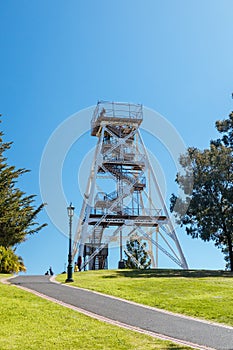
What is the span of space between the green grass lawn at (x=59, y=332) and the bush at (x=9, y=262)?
15.3 meters

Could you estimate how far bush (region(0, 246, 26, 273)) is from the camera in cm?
2580

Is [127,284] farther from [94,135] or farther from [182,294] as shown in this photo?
[94,135]

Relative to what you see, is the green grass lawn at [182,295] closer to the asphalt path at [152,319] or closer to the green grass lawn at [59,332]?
the asphalt path at [152,319]

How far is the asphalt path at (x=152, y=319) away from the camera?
8258mm

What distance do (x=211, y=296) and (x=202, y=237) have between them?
16458 millimetres

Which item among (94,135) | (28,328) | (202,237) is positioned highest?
(94,135)

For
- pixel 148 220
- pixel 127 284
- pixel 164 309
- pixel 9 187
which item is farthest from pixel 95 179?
pixel 164 309

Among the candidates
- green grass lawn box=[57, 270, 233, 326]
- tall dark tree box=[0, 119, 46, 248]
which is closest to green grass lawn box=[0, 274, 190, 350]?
green grass lawn box=[57, 270, 233, 326]

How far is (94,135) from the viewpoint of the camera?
40406mm

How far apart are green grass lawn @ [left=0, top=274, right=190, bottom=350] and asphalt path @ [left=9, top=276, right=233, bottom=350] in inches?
29.2

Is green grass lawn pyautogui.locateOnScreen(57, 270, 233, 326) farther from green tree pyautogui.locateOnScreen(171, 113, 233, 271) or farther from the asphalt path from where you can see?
green tree pyautogui.locateOnScreen(171, 113, 233, 271)

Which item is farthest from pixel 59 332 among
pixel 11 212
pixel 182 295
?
pixel 11 212

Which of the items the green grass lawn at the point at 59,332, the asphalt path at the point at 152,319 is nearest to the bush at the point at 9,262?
the asphalt path at the point at 152,319

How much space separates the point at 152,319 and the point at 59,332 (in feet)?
9.45
